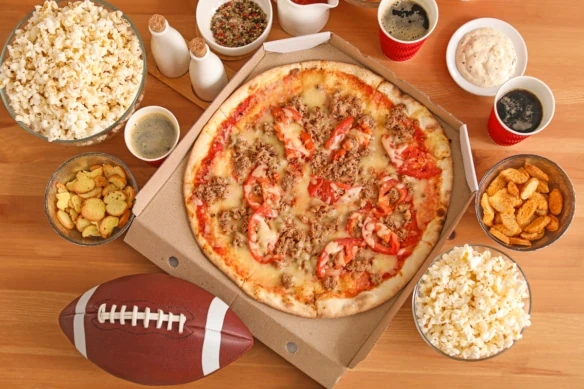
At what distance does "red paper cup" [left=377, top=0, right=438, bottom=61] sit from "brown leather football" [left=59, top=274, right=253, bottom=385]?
1333 millimetres

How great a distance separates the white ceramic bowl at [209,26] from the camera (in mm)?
2803

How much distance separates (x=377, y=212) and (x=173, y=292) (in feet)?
3.05

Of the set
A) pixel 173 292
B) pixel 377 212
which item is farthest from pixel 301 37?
pixel 173 292

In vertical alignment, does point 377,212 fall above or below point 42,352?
above

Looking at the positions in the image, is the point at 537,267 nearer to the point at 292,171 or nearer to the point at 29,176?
the point at 292,171

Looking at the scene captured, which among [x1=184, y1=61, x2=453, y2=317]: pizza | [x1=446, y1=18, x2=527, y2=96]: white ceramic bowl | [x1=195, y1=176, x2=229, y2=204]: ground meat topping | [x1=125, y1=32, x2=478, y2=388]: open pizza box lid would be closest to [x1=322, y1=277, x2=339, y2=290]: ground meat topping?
[x1=184, y1=61, x2=453, y2=317]: pizza

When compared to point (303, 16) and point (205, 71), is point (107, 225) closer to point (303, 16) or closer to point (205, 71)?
point (205, 71)

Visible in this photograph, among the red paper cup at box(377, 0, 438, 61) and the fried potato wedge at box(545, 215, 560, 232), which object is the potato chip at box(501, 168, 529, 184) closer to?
the fried potato wedge at box(545, 215, 560, 232)

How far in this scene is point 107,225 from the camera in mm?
2680

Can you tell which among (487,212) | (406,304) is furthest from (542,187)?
(406,304)

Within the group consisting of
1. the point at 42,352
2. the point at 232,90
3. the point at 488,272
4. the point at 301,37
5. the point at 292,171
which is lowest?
the point at 42,352

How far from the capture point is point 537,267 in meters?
2.73

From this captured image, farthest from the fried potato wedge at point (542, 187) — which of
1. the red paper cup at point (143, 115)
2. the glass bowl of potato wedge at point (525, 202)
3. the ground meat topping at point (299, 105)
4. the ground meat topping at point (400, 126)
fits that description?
the red paper cup at point (143, 115)

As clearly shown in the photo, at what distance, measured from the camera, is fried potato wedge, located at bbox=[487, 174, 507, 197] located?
2689 mm
